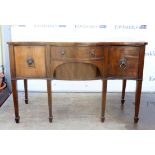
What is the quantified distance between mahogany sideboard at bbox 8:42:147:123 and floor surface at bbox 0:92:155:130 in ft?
1.07

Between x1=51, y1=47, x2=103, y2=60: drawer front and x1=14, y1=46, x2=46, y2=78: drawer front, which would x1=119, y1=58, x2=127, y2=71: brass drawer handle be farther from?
x1=14, y1=46, x2=46, y2=78: drawer front

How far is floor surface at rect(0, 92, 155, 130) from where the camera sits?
161 cm

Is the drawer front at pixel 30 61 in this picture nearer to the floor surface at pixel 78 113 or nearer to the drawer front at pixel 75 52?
the drawer front at pixel 75 52

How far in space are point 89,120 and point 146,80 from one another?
3.16ft

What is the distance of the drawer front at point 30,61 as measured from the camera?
1.45 m

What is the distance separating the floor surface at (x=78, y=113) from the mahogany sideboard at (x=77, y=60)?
33cm

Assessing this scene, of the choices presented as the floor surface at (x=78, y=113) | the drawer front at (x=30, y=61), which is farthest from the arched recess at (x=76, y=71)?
the floor surface at (x=78, y=113)

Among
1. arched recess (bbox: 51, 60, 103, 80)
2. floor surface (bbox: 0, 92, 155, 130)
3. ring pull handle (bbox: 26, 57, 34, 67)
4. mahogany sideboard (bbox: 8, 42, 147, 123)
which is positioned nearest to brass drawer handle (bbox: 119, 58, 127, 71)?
mahogany sideboard (bbox: 8, 42, 147, 123)

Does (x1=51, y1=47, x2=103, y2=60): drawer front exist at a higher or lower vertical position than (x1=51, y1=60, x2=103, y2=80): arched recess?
higher

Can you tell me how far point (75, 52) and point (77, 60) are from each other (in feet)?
0.18

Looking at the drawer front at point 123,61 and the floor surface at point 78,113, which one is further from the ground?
the drawer front at point 123,61

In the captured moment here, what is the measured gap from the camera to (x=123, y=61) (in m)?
1.47
